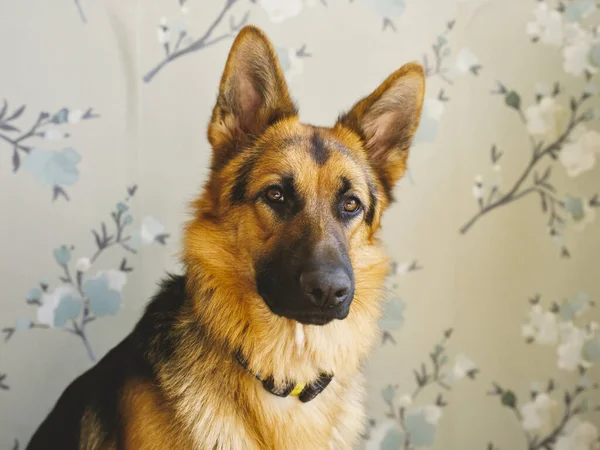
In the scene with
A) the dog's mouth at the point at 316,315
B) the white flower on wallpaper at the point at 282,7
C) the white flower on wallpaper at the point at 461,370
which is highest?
the white flower on wallpaper at the point at 282,7

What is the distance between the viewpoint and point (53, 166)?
195 centimetres

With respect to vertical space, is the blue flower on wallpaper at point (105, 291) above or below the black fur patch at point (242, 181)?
below

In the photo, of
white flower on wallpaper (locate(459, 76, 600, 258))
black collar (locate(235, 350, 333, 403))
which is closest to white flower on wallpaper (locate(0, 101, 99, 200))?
black collar (locate(235, 350, 333, 403))

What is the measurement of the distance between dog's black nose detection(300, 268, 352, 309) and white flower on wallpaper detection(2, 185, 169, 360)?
1010 millimetres

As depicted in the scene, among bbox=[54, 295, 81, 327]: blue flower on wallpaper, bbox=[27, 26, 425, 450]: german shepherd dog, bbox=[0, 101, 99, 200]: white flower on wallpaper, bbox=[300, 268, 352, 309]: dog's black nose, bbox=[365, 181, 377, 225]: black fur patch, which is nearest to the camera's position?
bbox=[300, 268, 352, 309]: dog's black nose

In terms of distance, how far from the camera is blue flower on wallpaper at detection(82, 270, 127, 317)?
2.04 metres

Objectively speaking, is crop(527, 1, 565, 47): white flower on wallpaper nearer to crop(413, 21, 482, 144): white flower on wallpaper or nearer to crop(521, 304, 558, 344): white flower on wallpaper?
crop(413, 21, 482, 144): white flower on wallpaper

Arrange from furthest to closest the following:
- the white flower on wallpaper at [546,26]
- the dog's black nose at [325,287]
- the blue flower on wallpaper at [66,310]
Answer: the white flower on wallpaper at [546,26]
the blue flower on wallpaper at [66,310]
the dog's black nose at [325,287]

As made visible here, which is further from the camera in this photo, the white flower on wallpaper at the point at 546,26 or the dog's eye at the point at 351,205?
the white flower on wallpaper at the point at 546,26

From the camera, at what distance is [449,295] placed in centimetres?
220

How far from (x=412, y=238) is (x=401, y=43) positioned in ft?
2.44

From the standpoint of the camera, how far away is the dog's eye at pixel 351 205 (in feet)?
4.94

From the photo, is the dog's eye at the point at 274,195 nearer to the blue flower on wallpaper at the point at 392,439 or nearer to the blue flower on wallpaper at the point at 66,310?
the blue flower on wallpaper at the point at 66,310

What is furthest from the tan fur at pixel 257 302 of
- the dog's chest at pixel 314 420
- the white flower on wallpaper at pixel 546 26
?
the white flower on wallpaper at pixel 546 26
